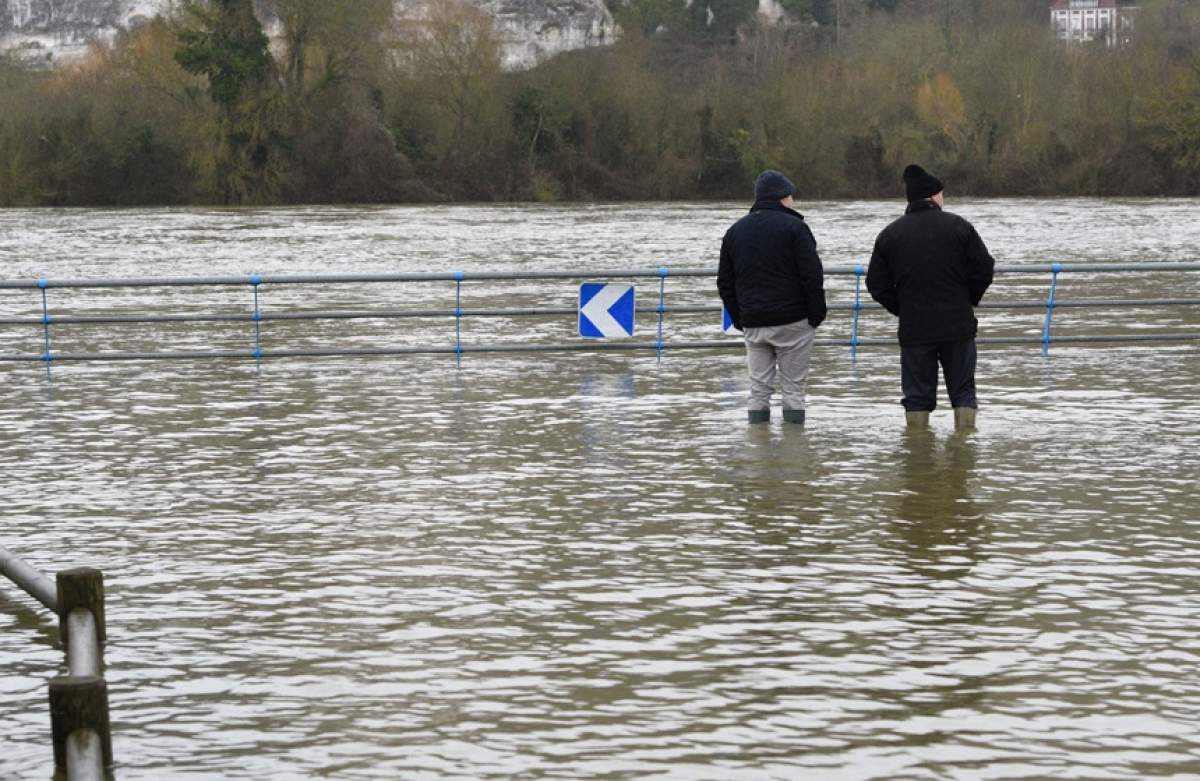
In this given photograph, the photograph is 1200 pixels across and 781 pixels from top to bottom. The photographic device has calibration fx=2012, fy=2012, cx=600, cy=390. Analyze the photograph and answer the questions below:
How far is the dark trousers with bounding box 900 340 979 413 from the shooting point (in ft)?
42.9

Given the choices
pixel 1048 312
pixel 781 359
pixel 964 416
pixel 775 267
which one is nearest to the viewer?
pixel 775 267

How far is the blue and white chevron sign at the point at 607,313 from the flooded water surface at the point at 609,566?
343mm

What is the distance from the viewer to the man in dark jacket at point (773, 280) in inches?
515

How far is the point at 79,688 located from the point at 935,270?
8.15 m

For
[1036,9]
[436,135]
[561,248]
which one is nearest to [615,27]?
[1036,9]

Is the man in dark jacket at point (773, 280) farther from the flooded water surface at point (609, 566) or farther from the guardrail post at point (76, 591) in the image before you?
the guardrail post at point (76, 591)

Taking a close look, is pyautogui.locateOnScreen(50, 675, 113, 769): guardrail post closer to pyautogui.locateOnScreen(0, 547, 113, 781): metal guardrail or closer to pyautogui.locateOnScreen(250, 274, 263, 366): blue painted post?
pyautogui.locateOnScreen(0, 547, 113, 781): metal guardrail

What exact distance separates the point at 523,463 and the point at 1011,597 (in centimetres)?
461

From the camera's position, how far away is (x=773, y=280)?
1316 centimetres

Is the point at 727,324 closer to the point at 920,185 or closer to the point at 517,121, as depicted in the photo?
the point at 920,185

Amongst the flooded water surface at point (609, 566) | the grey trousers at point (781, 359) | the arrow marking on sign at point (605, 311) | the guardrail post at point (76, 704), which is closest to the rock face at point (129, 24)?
the arrow marking on sign at point (605, 311)

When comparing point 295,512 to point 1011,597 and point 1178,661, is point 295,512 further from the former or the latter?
point 1178,661

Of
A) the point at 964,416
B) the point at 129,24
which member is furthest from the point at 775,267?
the point at 129,24

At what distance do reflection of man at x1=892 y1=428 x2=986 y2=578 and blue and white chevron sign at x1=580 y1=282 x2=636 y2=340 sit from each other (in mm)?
5932
